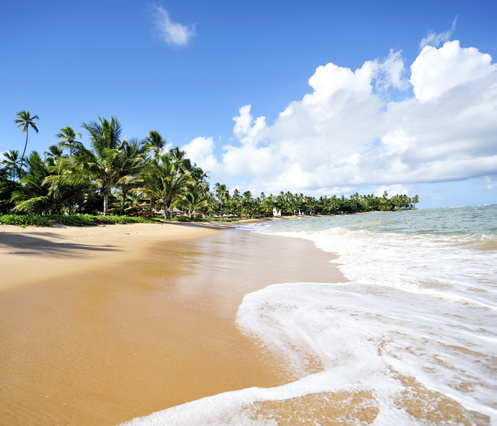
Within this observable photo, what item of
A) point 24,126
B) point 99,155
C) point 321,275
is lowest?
point 321,275

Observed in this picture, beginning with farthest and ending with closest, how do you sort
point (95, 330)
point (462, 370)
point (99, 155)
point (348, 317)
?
1. point (99, 155)
2. point (348, 317)
3. point (95, 330)
4. point (462, 370)

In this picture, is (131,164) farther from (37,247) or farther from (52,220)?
(37,247)

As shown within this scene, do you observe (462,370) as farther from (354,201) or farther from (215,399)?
(354,201)

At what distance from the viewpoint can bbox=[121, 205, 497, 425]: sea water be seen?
159 cm

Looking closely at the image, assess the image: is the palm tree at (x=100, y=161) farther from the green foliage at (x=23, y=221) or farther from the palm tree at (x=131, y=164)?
the green foliage at (x=23, y=221)

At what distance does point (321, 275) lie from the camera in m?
5.60

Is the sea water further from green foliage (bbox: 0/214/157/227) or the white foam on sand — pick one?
green foliage (bbox: 0/214/157/227)

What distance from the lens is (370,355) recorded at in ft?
7.62

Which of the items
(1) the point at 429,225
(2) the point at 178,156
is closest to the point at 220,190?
(2) the point at 178,156

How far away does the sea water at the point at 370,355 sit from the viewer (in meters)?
1.59

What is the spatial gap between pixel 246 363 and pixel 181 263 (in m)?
4.61

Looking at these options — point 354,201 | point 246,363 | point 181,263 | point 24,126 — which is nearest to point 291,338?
point 246,363

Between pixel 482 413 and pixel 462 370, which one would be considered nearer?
pixel 482 413

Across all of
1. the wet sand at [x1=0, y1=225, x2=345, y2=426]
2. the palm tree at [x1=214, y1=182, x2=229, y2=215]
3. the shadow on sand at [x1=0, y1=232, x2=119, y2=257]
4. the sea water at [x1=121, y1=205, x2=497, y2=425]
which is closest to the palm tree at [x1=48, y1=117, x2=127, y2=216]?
the shadow on sand at [x1=0, y1=232, x2=119, y2=257]
